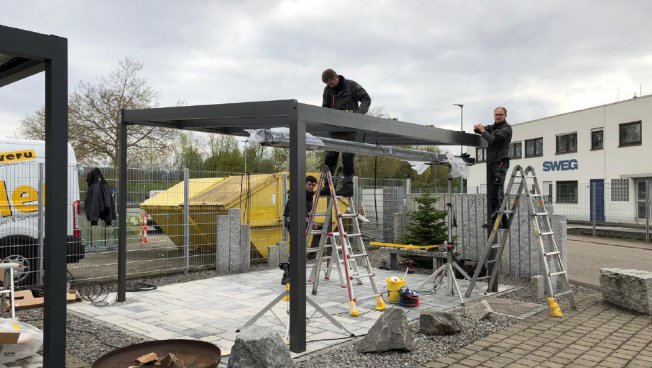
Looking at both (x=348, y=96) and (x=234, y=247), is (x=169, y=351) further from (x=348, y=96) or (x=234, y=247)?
(x=234, y=247)

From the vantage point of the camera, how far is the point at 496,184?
26.8 ft

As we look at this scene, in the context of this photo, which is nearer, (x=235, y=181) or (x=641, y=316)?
(x=641, y=316)

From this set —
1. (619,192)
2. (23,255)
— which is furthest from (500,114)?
(619,192)

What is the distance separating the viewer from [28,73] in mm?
3746

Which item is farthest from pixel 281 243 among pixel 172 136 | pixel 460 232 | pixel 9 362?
pixel 172 136

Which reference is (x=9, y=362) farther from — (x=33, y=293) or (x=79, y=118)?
(x=79, y=118)

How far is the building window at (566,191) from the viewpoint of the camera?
25.3m

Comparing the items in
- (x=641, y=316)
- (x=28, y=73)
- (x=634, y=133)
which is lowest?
(x=641, y=316)

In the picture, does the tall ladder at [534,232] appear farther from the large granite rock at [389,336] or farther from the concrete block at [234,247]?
the concrete block at [234,247]

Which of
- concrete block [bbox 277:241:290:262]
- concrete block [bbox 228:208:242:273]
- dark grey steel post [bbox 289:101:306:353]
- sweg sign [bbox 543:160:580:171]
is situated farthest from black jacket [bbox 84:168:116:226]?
sweg sign [bbox 543:160:580:171]

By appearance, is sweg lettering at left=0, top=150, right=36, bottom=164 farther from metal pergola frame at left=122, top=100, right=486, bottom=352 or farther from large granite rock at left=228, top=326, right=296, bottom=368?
large granite rock at left=228, top=326, right=296, bottom=368

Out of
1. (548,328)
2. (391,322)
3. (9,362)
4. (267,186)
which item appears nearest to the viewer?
(9,362)

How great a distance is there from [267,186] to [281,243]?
1387mm

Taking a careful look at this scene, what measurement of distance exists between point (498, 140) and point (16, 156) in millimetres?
7822
